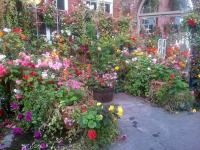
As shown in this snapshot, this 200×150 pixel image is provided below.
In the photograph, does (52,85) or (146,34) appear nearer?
(52,85)

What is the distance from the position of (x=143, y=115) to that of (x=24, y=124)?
2.30 metres

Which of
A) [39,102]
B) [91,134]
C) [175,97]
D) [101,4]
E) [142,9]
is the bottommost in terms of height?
[91,134]

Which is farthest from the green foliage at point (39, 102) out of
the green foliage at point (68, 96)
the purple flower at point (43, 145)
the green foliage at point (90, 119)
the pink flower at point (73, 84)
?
the green foliage at point (90, 119)

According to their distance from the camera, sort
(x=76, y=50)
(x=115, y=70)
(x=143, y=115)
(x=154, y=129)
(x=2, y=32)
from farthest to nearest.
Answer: (x=76, y=50)
(x=115, y=70)
(x=2, y=32)
(x=143, y=115)
(x=154, y=129)

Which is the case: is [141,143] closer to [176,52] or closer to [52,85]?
[52,85]

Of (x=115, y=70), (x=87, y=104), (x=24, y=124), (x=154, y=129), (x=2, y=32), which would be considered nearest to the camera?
(x=87, y=104)

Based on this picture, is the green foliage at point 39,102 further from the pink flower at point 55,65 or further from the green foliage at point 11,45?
the green foliage at point 11,45

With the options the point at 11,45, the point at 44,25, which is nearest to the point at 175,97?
the point at 11,45

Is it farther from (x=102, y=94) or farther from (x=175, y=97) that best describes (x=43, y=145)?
(x=175, y=97)

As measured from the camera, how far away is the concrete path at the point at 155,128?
392cm

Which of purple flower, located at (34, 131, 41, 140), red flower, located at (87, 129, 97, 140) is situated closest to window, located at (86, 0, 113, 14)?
purple flower, located at (34, 131, 41, 140)

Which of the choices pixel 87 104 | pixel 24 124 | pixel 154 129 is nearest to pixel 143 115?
pixel 154 129

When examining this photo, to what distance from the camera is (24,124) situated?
4215mm

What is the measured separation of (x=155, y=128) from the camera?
180 inches
